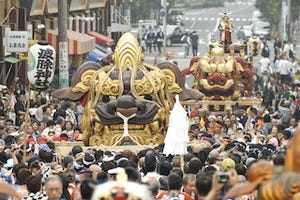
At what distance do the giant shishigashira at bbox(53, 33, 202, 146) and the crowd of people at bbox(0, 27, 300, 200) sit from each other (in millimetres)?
739

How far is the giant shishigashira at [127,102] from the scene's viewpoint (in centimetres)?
2211

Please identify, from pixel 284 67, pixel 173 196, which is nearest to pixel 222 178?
pixel 173 196

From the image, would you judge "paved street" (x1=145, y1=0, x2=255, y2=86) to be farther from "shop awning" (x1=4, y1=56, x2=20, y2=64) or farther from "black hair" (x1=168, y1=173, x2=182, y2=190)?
"black hair" (x1=168, y1=173, x2=182, y2=190)

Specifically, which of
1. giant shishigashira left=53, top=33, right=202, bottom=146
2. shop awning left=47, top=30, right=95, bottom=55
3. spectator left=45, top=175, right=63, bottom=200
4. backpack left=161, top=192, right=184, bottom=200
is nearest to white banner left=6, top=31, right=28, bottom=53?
shop awning left=47, top=30, right=95, bottom=55

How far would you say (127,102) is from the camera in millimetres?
21859

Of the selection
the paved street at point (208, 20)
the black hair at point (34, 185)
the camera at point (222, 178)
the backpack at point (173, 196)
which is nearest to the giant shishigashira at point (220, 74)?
the backpack at point (173, 196)

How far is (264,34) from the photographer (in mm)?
83188

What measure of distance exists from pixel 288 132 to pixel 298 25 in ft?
227

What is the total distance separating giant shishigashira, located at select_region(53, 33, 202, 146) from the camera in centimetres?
2211

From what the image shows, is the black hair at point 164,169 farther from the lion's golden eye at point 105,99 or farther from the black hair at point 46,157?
the lion's golden eye at point 105,99

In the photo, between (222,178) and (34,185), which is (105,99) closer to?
(34,185)

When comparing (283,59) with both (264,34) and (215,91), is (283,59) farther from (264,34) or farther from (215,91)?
(264,34)

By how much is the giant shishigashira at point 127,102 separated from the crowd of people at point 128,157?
74 centimetres

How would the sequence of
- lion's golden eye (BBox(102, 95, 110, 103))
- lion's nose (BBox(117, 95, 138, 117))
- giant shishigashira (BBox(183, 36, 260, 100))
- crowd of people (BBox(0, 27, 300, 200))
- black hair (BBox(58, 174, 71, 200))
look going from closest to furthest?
1. crowd of people (BBox(0, 27, 300, 200))
2. black hair (BBox(58, 174, 71, 200))
3. lion's nose (BBox(117, 95, 138, 117))
4. lion's golden eye (BBox(102, 95, 110, 103))
5. giant shishigashira (BBox(183, 36, 260, 100))
